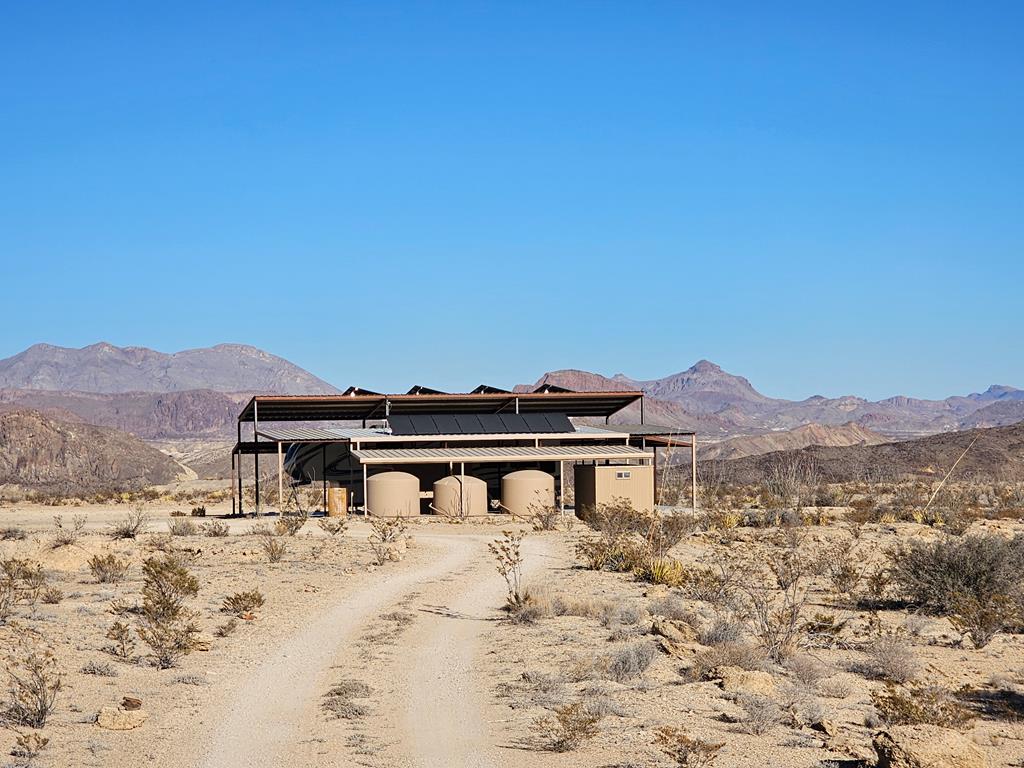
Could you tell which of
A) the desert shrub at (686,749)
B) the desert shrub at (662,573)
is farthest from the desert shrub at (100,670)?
the desert shrub at (662,573)

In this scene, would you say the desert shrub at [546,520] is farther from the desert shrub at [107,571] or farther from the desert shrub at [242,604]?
the desert shrub at [242,604]

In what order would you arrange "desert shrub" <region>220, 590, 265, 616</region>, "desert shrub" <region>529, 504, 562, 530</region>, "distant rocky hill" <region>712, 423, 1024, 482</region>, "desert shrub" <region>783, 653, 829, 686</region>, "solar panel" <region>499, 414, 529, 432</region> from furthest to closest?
"distant rocky hill" <region>712, 423, 1024, 482</region> → "solar panel" <region>499, 414, 529, 432</region> → "desert shrub" <region>529, 504, 562, 530</region> → "desert shrub" <region>220, 590, 265, 616</region> → "desert shrub" <region>783, 653, 829, 686</region>

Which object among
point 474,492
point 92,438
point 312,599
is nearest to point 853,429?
point 92,438

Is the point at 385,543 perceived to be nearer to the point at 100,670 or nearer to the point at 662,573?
the point at 662,573

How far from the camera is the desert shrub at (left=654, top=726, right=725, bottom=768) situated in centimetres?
919

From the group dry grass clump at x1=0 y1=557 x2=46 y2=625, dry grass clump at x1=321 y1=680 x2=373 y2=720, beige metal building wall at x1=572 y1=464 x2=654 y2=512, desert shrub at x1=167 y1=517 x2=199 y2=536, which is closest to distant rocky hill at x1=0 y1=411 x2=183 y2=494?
desert shrub at x1=167 y1=517 x2=199 y2=536

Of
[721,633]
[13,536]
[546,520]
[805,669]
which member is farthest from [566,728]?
[13,536]

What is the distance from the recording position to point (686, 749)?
927 cm

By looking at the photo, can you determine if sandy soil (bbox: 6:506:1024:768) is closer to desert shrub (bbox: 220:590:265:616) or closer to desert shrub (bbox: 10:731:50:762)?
desert shrub (bbox: 10:731:50:762)

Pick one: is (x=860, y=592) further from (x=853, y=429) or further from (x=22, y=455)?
(x=853, y=429)

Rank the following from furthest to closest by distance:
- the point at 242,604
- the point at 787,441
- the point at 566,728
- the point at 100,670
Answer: the point at 787,441
the point at 242,604
the point at 100,670
the point at 566,728

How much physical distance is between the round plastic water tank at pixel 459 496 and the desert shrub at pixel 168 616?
19.2 metres

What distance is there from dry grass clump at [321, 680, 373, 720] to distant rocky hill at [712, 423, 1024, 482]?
56.9 m

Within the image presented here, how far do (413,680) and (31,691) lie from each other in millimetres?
4014
